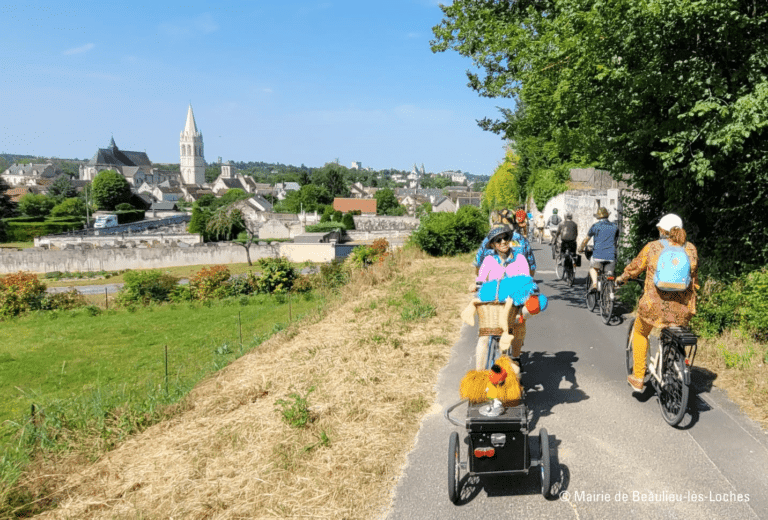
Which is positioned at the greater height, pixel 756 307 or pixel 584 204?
pixel 584 204

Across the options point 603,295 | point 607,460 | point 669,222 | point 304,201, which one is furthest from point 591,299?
point 304,201

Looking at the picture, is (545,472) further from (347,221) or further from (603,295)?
(347,221)

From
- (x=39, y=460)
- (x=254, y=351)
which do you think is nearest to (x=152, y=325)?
(x=254, y=351)

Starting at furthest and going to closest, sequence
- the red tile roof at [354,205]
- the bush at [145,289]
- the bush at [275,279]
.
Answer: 1. the red tile roof at [354,205]
2. the bush at [275,279]
3. the bush at [145,289]

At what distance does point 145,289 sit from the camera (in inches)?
1057

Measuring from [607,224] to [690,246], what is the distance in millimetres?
4459

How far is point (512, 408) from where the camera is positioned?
4.02 metres

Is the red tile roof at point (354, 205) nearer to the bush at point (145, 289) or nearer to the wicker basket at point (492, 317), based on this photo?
the bush at point (145, 289)

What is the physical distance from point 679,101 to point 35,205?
4085 inches

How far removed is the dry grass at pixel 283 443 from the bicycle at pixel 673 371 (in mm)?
2358

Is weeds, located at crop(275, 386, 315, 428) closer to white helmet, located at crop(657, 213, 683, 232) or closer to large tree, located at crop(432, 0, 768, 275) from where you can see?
white helmet, located at crop(657, 213, 683, 232)

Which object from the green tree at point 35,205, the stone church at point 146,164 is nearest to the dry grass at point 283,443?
the green tree at point 35,205

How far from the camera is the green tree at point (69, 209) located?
89188 millimetres

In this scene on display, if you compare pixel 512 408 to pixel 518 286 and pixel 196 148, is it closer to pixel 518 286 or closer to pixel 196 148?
pixel 518 286
